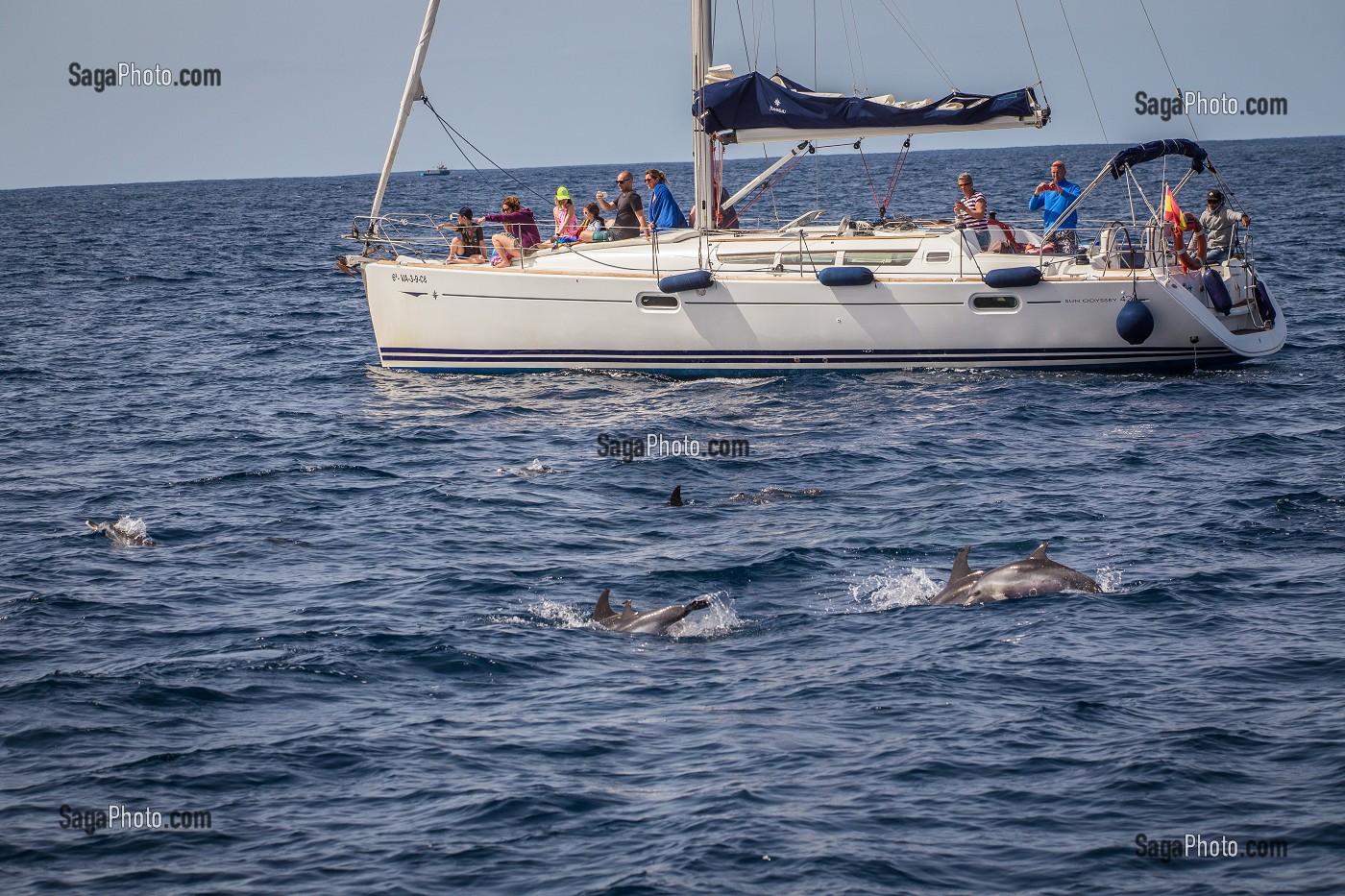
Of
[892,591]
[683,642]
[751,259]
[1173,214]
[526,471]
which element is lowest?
[683,642]

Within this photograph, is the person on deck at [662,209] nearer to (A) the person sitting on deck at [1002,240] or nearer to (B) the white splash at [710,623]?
(A) the person sitting on deck at [1002,240]

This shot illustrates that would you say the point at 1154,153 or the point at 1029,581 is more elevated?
the point at 1154,153

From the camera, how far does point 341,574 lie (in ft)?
45.1

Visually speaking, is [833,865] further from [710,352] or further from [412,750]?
[710,352]

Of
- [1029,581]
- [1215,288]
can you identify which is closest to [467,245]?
[1215,288]

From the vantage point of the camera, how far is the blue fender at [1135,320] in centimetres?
2047

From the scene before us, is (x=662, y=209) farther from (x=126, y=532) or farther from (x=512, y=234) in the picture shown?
(x=126, y=532)

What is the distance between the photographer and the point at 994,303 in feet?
68.1

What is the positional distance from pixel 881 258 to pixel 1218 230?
16.9 feet

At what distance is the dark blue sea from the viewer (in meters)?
8.51

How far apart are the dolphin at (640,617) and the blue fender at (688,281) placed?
941 centimetres

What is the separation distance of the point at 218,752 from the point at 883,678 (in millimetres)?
4668

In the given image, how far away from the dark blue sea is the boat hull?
409 mm

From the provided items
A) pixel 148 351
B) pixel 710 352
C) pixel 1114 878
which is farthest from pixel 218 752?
pixel 148 351
